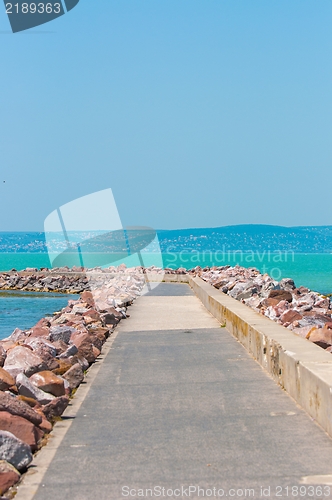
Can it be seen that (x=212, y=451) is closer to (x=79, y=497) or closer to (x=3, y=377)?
(x=79, y=497)

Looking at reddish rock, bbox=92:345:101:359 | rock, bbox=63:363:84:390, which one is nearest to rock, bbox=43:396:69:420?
rock, bbox=63:363:84:390

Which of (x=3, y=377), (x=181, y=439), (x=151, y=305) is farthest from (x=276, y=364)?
(x=151, y=305)

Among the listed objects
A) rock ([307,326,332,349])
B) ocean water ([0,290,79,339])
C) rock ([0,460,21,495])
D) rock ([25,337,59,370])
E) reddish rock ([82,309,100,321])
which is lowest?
ocean water ([0,290,79,339])

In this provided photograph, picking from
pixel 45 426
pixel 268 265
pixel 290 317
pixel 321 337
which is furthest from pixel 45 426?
pixel 268 265

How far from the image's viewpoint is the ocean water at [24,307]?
2242cm

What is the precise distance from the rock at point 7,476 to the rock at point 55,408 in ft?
4.69

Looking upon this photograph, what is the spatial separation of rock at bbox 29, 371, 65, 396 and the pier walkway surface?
261 millimetres

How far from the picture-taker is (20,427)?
4781 mm

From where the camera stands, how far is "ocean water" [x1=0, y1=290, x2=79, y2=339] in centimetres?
2242

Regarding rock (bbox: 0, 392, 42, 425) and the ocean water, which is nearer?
rock (bbox: 0, 392, 42, 425)

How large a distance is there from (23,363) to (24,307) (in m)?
23.4

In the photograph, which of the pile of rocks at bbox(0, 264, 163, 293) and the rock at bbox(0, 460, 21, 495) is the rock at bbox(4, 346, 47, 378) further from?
the pile of rocks at bbox(0, 264, 163, 293)

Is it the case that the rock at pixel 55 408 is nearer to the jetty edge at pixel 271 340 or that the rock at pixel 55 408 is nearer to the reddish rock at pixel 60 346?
the jetty edge at pixel 271 340

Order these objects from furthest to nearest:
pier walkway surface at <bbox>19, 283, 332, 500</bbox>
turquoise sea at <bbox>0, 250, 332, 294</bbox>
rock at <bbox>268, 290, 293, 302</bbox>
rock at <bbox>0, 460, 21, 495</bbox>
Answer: turquoise sea at <bbox>0, 250, 332, 294</bbox> → rock at <bbox>268, 290, 293, 302</bbox> → pier walkway surface at <bbox>19, 283, 332, 500</bbox> → rock at <bbox>0, 460, 21, 495</bbox>
